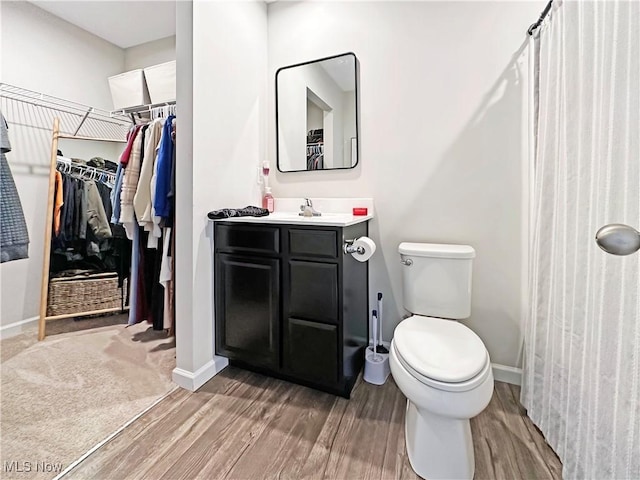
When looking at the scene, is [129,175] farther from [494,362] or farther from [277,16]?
[494,362]

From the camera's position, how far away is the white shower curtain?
2.53 ft

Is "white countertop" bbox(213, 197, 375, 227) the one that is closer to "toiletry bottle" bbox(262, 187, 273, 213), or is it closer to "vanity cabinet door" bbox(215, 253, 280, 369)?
"toiletry bottle" bbox(262, 187, 273, 213)

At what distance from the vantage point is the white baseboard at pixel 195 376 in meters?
1.57

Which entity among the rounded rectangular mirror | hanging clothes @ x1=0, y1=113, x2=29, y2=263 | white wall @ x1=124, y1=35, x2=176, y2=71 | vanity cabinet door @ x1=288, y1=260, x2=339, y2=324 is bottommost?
vanity cabinet door @ x1=288, y1=260, x2=339, y2=324

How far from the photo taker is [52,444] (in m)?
1.20

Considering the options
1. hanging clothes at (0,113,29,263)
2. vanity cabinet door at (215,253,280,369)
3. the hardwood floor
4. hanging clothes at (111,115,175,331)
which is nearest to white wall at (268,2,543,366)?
the hardwood floor

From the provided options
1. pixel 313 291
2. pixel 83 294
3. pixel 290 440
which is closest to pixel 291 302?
pixel 313 291

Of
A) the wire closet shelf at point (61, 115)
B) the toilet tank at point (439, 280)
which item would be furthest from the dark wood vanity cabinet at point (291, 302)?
the wire closet shelf at point (61, 115)

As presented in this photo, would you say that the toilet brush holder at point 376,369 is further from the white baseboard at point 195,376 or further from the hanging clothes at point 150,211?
the hanging clothes at point 150,211

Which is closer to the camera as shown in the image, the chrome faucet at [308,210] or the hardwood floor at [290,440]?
the hardwood floor at [290,440]

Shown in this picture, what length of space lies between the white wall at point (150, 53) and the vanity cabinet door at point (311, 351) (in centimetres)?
274

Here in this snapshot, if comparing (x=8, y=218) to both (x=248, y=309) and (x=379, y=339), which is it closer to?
(x=248, y=309)

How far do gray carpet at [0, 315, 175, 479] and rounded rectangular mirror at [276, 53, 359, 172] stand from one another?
154 centimetres

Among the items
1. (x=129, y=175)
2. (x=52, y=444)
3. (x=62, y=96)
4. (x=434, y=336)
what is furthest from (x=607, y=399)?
(x=62, y=96)
